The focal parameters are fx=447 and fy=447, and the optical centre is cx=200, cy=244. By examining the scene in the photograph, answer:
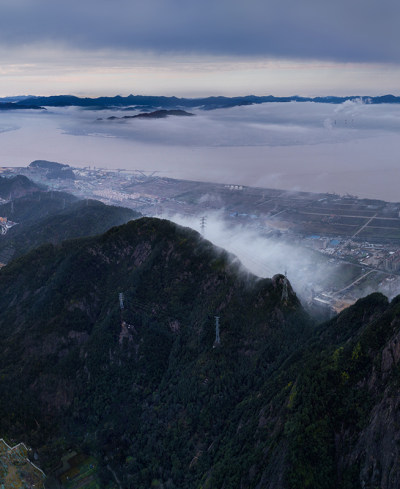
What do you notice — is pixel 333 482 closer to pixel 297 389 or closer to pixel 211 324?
pixel 297 389

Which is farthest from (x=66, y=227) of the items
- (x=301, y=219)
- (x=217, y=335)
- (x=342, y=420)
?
(x=342, y=420)

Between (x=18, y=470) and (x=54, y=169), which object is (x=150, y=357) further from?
(x=54, y=169)

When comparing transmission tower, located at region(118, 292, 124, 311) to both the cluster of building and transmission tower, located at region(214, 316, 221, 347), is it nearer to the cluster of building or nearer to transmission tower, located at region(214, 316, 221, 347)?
transmission tower, located at region(214, 316, 221, 347)

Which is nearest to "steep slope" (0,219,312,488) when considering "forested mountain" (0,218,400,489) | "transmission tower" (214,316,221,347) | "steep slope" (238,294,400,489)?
"forested mountain" (0,218,400,489)

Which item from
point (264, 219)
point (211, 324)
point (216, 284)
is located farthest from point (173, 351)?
point (264, 219)

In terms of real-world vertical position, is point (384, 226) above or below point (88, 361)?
above

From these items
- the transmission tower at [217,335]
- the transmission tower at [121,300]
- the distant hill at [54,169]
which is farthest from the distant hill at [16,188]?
the transmission tower at [217,335]
